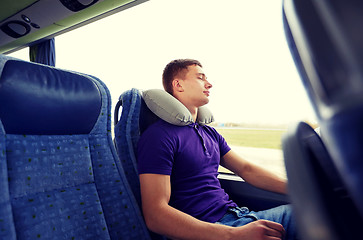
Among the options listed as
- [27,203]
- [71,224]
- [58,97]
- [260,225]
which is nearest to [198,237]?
[260,225]

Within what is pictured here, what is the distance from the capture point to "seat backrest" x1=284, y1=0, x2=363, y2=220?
222 millimetres

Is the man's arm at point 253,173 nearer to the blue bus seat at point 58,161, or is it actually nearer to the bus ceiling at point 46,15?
the blue bus seat at point 58,161

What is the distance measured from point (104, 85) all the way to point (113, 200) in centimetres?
55

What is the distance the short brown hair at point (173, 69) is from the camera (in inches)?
60.2

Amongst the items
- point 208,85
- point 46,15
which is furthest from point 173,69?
point 46,15

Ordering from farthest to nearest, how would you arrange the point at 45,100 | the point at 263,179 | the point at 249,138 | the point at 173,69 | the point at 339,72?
the point at 249,138
the point at 173,69
the point at 263,179
the point at 45,100
the point at 339,72

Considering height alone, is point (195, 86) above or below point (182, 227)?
above

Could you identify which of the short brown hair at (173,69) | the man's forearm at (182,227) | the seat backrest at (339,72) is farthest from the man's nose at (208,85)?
the seat backrest at (339,72)

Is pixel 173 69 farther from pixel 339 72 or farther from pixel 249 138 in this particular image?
pixel 339 72

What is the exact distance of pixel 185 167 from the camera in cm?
122

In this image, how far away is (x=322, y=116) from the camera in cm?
26

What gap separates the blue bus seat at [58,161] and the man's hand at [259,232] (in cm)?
42

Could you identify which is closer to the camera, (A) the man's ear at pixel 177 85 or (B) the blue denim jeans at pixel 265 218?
(B) the blue denim jeans at pixel 265 218

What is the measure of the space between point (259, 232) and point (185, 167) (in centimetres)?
45
